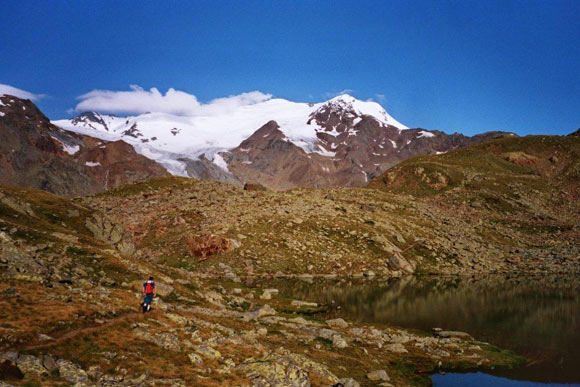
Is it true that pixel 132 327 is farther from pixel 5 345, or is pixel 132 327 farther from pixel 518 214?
pixel 518 214

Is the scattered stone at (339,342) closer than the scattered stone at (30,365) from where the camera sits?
No

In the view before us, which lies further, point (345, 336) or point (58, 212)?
point (58, 212)

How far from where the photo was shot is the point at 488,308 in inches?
1937

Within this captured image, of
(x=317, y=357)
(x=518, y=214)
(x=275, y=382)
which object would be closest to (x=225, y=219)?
(x=317, y=357)

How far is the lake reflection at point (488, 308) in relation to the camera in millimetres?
33131

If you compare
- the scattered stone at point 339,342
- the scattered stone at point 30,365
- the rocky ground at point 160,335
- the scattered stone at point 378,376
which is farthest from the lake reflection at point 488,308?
the scattered stone at point 30,365

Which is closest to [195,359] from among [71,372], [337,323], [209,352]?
[209,352]

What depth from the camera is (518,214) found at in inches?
4478

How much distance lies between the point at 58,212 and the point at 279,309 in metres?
30.9

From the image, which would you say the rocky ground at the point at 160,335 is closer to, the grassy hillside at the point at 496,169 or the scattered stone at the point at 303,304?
the scattered stone at the point at 303,304

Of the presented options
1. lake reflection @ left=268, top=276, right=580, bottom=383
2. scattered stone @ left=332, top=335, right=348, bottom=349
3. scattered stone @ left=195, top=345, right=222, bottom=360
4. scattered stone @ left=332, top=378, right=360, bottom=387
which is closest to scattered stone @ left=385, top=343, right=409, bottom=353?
scattered stone @ left=332, top=335, right=348, bottom=349

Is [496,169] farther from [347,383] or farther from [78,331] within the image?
[78,331]

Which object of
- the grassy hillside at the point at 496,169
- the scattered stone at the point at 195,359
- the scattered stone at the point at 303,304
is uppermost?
the grassy hillside at the point at 496,169

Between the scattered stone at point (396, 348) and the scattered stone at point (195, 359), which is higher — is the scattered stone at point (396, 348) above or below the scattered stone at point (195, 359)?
below
